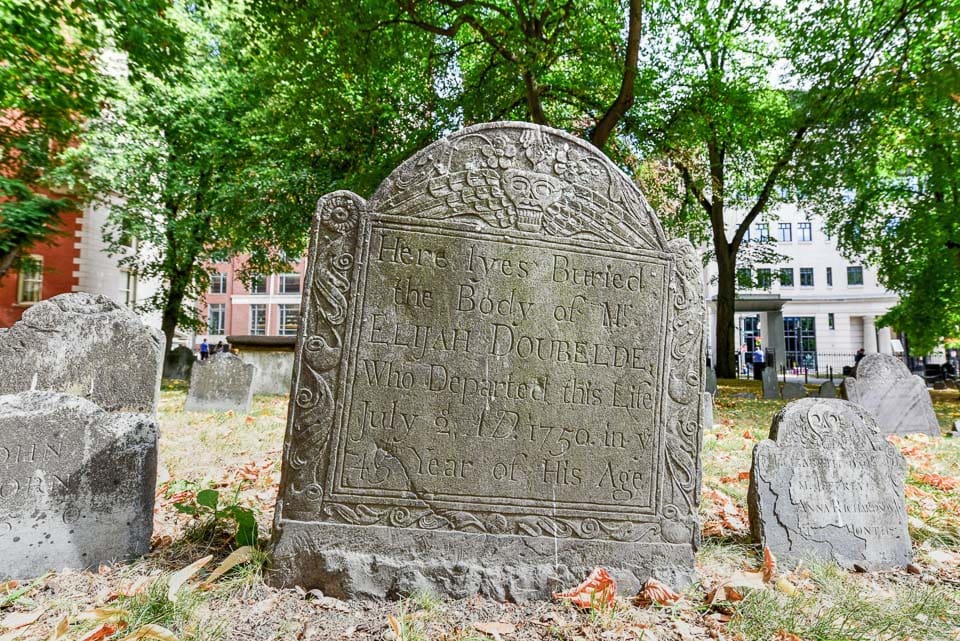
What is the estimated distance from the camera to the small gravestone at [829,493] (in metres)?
3.41

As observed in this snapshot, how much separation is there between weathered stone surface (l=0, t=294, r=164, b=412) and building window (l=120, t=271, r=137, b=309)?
842 inches

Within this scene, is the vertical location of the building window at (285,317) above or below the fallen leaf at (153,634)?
above

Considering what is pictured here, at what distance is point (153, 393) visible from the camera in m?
6.18

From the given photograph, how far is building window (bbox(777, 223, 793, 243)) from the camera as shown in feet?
146

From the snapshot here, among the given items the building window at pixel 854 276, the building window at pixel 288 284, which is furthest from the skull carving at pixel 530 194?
the building window at pixel 854 276

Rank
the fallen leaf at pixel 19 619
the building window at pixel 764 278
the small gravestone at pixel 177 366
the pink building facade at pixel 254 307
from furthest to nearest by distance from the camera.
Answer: the pink building facade at pixel 254 307, the building window at pixel 764 278, the small gravestone at pixel 177 366, the fallen leaf at pixel 19 619

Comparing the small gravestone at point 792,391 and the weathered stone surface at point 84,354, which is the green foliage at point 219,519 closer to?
the weathered stone surface at point 84,354

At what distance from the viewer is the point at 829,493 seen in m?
3.45

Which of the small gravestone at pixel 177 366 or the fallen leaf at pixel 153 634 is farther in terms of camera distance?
the small gravestone at pixel 177 366

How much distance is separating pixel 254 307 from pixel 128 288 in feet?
63.8

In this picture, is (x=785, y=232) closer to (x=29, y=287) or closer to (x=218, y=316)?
(x=218, y=316)

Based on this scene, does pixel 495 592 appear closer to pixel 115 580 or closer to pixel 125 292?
pixel 115 580

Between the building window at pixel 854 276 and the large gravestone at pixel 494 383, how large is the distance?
47827 mm

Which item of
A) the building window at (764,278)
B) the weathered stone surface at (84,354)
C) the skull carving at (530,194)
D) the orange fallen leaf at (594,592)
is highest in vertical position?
the building window at (764,278)
